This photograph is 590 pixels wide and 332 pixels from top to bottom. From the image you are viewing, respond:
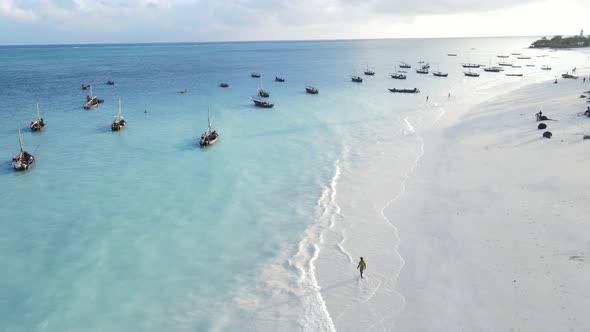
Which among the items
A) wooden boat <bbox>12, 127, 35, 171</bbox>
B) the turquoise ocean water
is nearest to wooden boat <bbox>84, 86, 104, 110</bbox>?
the turquoise ocean water

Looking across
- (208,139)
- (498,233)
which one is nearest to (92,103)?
(208,139)

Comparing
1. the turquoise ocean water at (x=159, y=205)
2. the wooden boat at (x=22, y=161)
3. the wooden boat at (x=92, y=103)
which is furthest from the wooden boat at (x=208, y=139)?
the wooden boat at (x=92, y=103)

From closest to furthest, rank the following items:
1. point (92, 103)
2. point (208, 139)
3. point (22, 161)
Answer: point (22, 161) → point (208, 139) → point (92, 103)

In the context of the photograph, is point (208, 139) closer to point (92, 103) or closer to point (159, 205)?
point (159, 205)

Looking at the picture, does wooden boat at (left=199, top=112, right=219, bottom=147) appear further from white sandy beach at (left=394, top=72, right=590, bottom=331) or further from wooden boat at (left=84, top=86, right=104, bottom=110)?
wooden boat at (left=84, top=86, right=104, bottom=110)

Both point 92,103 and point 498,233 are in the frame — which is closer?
point 498,233

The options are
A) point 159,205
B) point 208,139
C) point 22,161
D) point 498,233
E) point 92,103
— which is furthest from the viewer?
point 92,103

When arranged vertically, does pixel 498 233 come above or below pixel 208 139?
below

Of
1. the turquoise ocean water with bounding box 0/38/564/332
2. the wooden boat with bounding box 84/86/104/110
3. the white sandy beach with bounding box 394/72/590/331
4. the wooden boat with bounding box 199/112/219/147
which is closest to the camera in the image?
the white sandy beach with bounding box 394/72/590/331

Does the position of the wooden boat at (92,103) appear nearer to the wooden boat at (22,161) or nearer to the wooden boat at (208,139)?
the wooden boat at (22,161)

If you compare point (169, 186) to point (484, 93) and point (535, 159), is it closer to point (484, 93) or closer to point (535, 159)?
point (535, 159)
